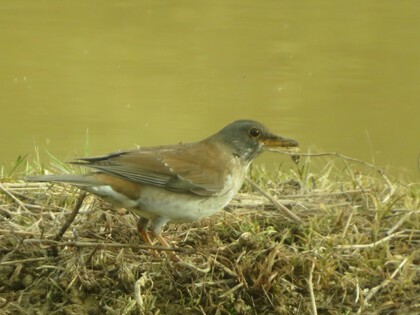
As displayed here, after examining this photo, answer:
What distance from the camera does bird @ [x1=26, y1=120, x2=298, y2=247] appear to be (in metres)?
6.10

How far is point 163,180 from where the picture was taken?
621 centimetres

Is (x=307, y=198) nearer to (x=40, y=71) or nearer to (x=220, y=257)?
(x=220, y=257)

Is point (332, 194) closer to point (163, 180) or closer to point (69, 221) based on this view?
point (163, 180)

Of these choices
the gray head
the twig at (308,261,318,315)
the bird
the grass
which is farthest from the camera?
the gray head

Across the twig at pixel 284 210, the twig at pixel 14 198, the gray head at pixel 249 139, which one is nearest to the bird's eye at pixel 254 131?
the gray head at pixel 249 139

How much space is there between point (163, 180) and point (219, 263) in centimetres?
56

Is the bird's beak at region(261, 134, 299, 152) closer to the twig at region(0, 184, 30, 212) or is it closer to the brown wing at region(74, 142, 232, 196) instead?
the brown wing at region(74, 142, 232, 196)

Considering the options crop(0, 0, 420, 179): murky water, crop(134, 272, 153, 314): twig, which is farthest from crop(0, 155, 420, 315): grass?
crop(0, 0, 420, 179): murky water

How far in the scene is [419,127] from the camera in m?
11.4

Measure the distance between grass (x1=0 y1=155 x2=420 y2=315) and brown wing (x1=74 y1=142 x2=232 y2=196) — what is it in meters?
0.34

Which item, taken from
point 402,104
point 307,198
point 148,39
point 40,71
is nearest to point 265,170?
point 307,198

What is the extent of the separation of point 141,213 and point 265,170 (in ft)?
6.13

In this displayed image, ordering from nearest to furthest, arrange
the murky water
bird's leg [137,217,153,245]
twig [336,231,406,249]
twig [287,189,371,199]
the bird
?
the bird, twig [336,231,406,249], bird's leg [137,217,153,245], twig [287,189,371,199], the murky water

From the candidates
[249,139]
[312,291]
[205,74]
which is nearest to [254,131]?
[249,139]
